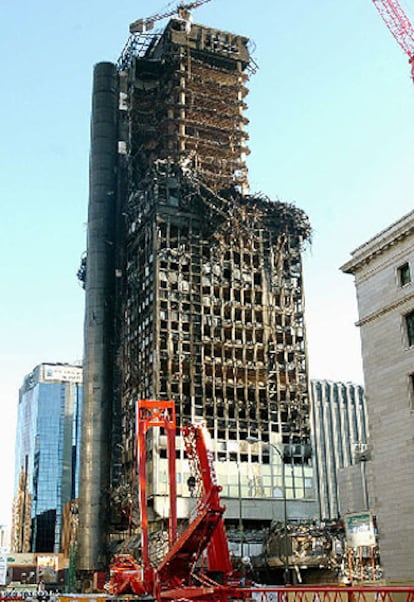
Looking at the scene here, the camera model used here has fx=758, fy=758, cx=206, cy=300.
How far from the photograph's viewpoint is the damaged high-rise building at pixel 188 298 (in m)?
109

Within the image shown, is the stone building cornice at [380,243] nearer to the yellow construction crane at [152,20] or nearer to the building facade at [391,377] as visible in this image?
the building facade at [391,377]

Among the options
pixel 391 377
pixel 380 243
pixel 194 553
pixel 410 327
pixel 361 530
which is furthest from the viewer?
pixel 380 243

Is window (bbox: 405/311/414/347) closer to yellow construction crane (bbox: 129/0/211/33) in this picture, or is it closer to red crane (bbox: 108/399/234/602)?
red crane (bbox: 108/399/234/602)

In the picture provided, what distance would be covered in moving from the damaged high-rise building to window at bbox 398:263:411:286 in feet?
182

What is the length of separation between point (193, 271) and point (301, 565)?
154 feet

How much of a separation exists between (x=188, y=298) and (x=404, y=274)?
63442 millimetres

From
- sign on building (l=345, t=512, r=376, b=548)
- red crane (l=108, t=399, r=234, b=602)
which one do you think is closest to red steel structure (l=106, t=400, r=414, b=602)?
red crane (l=108, t=399, r=234, b=602)

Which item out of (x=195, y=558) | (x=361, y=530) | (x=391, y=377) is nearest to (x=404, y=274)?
(x=391, y=377)

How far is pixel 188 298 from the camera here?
372 feet

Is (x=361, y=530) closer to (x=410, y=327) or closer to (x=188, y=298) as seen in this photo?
(x=410, y=327)

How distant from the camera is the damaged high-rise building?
4284 inches

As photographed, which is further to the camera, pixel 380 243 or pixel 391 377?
pixel 380 243

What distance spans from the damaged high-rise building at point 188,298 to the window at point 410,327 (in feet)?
180

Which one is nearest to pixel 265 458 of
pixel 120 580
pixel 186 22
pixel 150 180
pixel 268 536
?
pixel 268 536
